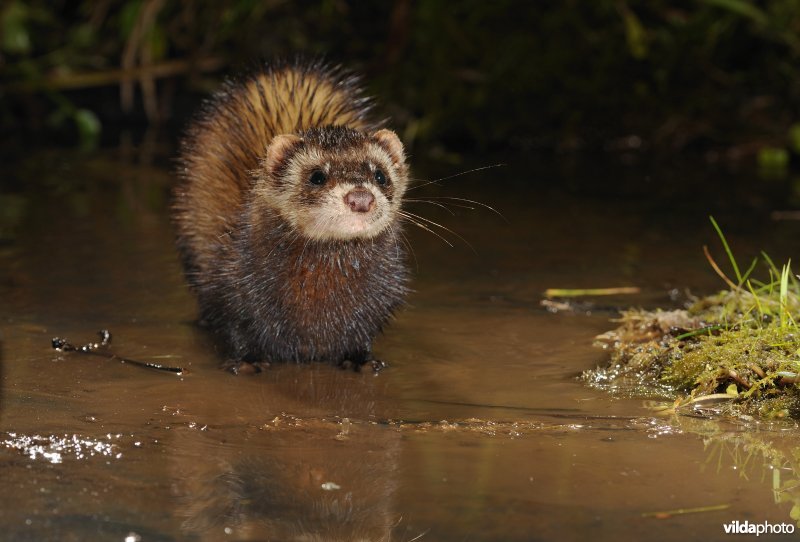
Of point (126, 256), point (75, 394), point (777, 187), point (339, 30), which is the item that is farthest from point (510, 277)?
point (339, 30)

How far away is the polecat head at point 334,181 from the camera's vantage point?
16.1 ft

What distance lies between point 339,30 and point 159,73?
6.11ft

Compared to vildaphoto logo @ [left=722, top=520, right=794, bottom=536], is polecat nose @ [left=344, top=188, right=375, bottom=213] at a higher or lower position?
higher

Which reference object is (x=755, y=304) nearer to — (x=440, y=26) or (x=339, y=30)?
(x=440, y=26)

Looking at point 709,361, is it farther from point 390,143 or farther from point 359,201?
point 390,143

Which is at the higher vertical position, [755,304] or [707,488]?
[755,304]

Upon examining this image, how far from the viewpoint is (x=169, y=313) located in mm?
5977

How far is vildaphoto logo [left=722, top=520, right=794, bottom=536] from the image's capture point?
3.25 metres

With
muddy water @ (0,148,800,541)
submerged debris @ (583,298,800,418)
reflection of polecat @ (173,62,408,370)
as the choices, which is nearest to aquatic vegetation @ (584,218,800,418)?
submerged debris @ (583,298,800,418)

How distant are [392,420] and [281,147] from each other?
148 centimetres

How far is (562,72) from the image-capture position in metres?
11.3

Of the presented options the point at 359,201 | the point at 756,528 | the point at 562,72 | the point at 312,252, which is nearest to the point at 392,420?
the point at 359,201

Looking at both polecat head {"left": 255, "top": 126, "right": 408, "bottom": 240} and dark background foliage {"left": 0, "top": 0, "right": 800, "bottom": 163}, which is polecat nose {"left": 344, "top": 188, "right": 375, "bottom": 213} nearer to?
polecat head {"left": 255, "top": 126, "right": 408, "bottom": 240}

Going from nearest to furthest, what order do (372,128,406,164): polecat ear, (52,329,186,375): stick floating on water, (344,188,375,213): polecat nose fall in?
1. (344,188,375,213): polecat nose
2. (52,329,186,375): stick floating on water
3. (372,128,406,164): polecat ear
